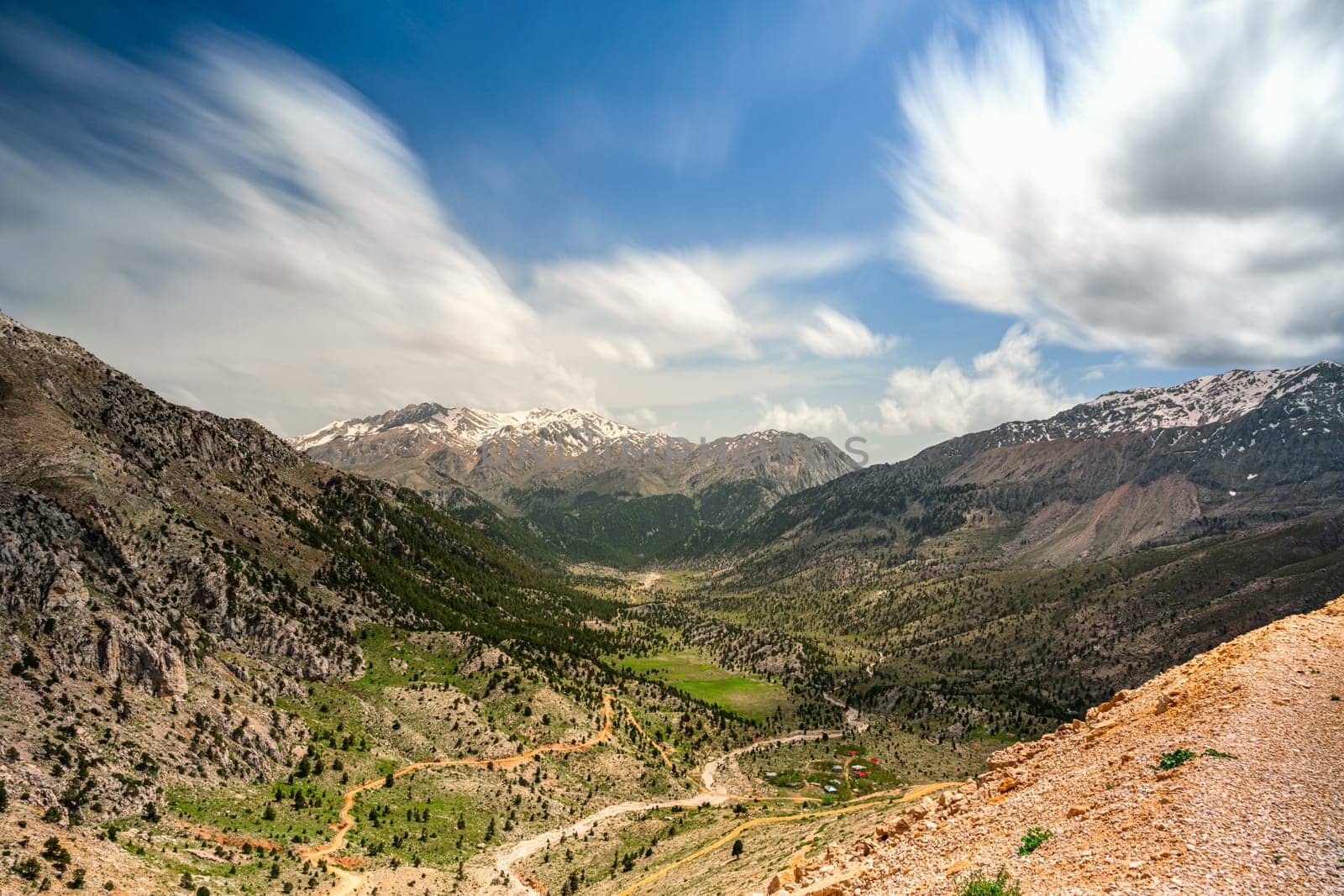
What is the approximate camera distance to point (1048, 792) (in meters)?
23.3

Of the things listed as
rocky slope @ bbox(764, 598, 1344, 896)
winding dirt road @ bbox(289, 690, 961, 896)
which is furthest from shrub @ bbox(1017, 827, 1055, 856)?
winding dirt road @ bbox(289, 690, 961, 896)

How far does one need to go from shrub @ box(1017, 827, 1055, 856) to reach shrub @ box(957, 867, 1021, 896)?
1459 mm

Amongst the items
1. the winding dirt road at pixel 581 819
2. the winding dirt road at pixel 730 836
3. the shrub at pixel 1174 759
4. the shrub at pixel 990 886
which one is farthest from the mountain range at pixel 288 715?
the shrub at pixel 990 886

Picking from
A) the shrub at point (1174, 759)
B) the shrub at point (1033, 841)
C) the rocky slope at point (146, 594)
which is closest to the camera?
the shrub at point (1033, 841)

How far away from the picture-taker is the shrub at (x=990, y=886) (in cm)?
1706

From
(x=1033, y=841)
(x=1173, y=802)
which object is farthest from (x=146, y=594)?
(x=1173, y=802)

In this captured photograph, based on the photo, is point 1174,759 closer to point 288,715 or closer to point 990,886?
point 990,886

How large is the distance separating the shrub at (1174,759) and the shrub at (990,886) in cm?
758

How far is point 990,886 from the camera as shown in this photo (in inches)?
688

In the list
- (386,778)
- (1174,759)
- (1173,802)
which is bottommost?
(386,778)

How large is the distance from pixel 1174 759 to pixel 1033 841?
6.18m

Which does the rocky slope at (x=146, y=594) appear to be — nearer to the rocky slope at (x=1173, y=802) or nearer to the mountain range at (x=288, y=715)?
the mountain range at (x=288, y=715)

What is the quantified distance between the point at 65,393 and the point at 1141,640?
29827cm

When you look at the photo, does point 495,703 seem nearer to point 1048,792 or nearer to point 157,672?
point 157,672
